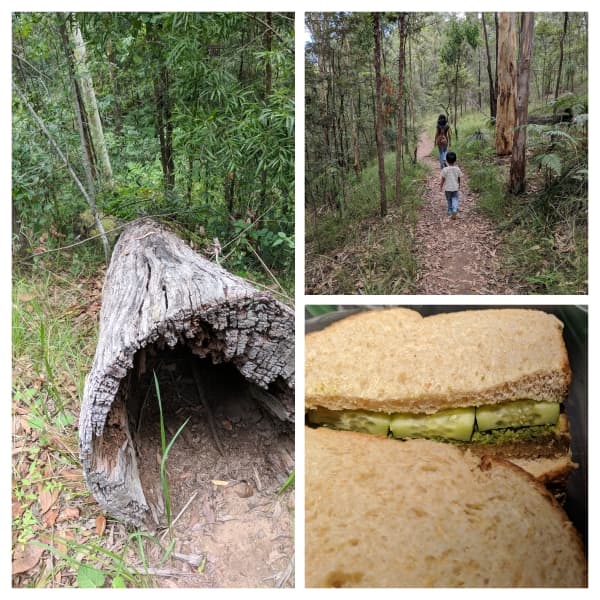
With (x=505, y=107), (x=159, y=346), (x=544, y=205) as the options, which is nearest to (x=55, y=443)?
(x=159, y=346)

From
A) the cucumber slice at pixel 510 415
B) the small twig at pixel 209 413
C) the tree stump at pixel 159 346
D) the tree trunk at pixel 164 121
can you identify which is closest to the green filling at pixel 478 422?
the cucumber slice at pixel 510 415

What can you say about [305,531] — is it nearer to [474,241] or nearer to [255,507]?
[255,507]

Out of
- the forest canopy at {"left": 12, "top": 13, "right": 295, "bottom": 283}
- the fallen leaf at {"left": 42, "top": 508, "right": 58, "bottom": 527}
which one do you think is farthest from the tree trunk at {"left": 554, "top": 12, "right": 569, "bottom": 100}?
the fallen leaf at {"left": 42, "top": 508, "right": 58, "bottom": 527}

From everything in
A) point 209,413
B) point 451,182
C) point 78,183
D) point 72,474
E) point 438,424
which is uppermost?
point 78,183

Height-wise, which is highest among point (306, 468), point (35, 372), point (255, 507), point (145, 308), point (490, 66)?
point (490, 66)

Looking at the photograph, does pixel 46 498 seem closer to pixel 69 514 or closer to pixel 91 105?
pixel 69 514

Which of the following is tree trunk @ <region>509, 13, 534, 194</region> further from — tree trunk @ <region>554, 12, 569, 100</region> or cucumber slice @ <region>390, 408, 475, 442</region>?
cucumber slice @ <region>390, 408, 475, 442</region>

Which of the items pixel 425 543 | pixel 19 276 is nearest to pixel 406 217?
pixel 425 543
